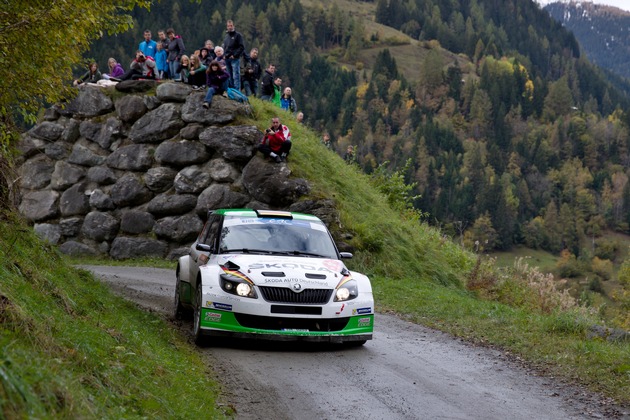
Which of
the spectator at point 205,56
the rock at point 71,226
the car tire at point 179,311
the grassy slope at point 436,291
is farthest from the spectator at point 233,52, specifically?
the car tire at point 179,311

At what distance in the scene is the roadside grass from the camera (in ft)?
14.9

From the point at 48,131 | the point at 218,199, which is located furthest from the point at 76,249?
the point at 218,199

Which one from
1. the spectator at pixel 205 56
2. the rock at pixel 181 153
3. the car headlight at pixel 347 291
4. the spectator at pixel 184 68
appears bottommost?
the rock at pixel 181 153

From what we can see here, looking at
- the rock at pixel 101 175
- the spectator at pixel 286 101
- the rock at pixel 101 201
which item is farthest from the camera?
the spectator at pixel 286 101

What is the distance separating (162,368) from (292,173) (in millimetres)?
16358

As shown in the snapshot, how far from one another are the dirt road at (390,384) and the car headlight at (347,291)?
2.37 feet

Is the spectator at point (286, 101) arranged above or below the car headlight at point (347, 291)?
below

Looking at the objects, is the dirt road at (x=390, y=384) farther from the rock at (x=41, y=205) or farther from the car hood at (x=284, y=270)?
the rock at (x=41, y=205)

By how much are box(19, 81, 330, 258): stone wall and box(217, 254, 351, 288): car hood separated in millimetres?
12218

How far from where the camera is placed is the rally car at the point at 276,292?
10180mm

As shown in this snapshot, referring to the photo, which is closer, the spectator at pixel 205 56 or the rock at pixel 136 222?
the rock at pixel 136 222

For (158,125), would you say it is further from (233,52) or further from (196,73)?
(233,52)

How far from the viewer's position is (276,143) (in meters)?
24.0

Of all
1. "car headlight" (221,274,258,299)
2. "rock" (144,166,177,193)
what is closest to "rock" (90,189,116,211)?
"rock" (144,166,177,193)
